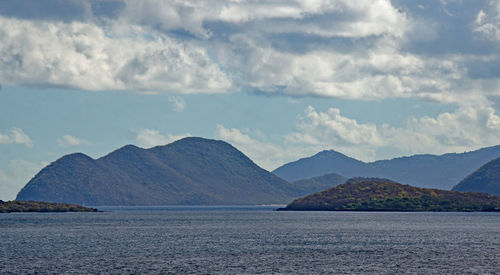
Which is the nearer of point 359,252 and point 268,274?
point 268,274

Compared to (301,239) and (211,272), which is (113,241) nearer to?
(301,239)

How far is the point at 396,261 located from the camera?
399 feet

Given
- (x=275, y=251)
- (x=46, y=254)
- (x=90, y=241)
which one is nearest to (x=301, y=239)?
(x=275, y=251)

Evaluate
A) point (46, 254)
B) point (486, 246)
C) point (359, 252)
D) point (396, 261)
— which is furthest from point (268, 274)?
point (486, 246)

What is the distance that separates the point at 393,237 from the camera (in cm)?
18625

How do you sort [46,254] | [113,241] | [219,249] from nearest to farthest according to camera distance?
[46,254] → [219,249] → [113,241]

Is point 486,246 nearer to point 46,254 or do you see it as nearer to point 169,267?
point 169,267

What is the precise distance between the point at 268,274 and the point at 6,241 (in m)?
96.1

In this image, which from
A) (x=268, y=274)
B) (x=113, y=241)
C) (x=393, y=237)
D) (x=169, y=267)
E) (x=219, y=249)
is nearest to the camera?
(x=268, y=274)

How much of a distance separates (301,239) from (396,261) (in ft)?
195

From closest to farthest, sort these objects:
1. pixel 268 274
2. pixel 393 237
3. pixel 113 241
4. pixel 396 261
Result: pixel 268 274
pixel 396 261
pixel 113 241
pixel 393 237

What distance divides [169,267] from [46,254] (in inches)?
1413

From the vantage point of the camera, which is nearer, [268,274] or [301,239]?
[268,274]

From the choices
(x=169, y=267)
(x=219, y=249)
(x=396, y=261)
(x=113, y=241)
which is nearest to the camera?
(x=169, y=267)
